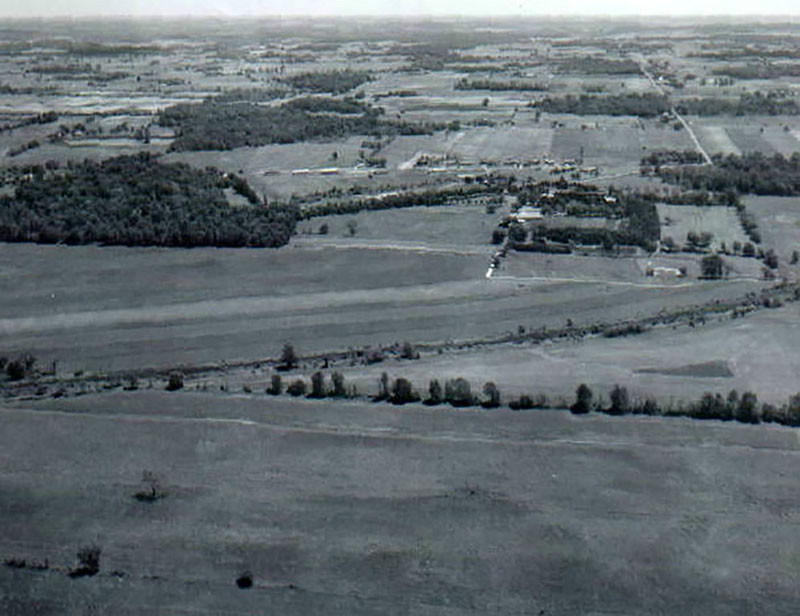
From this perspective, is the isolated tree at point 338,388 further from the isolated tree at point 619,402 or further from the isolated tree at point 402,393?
the isolated tree at point 619,402

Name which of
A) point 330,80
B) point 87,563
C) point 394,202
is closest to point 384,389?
point 87,563

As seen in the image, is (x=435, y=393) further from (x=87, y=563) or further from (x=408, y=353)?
(x=87, y=563)

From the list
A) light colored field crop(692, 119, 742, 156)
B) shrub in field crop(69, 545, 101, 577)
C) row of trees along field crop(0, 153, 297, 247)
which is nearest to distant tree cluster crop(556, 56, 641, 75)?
light colored field crop(692, 119, 742, 156)

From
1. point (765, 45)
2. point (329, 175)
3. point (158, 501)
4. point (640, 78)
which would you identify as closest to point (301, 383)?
point (158, 501)

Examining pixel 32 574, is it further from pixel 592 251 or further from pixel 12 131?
pixel 12 131

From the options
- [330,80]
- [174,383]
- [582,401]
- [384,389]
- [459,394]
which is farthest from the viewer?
[330,80]

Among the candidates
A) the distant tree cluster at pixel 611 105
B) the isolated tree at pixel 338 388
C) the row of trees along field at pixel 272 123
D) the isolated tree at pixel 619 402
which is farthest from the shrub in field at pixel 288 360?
the distant tree cluster at pixel 611 105

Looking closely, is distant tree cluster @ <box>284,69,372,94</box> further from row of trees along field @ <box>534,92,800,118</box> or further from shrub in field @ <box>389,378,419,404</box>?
shrub in field @ <box>389,378,419,404</box>
